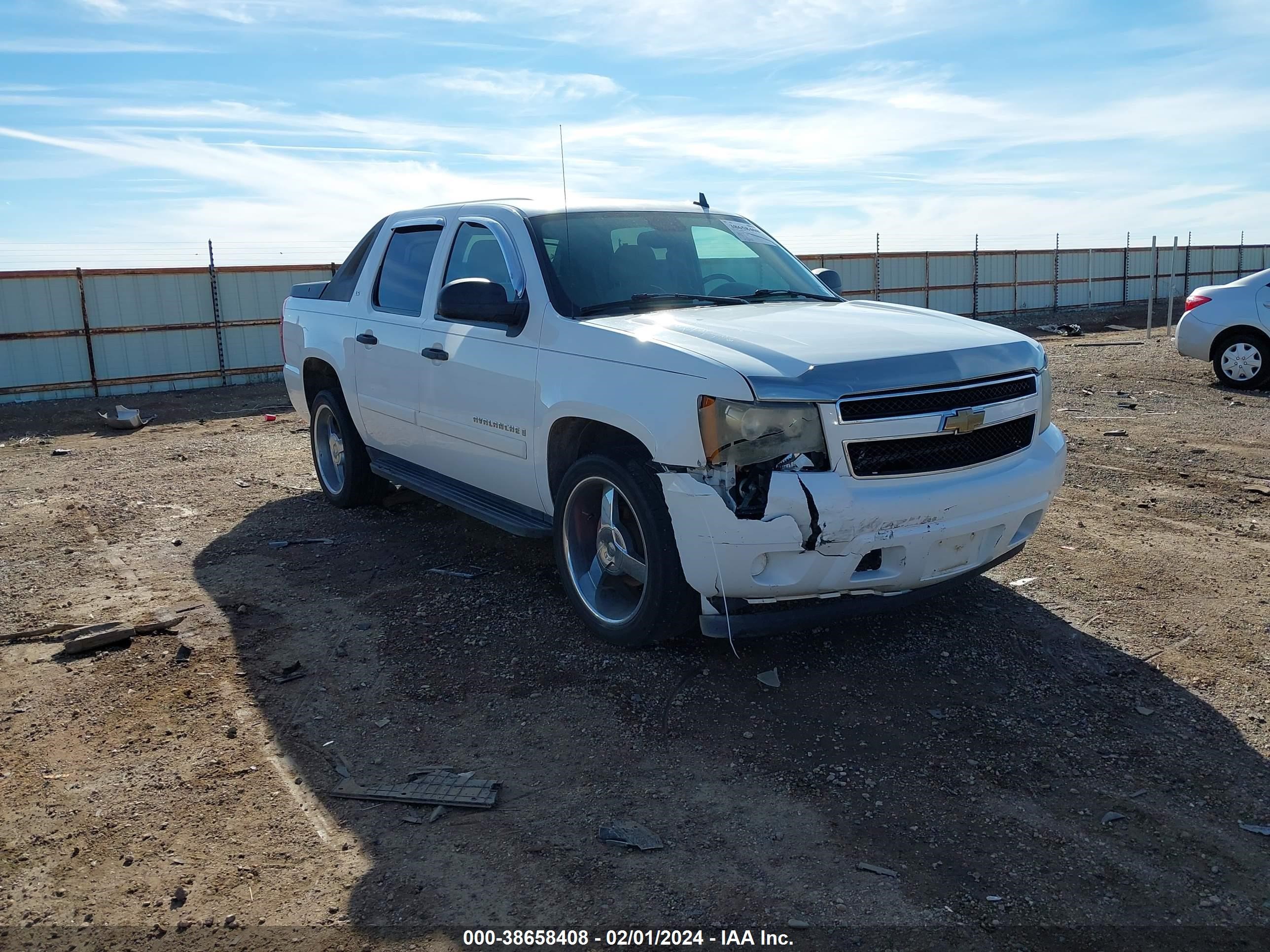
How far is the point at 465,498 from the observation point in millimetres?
5594

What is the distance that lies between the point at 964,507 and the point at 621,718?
1.55 metres

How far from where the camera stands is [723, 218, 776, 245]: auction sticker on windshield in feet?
19.0

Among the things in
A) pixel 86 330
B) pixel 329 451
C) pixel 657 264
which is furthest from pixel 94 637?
pixel 86 330

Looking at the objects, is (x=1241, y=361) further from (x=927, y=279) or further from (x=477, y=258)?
(x=927, y=279)

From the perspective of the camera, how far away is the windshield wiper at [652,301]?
4.77 meters

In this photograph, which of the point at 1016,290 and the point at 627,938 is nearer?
the point at 627,938

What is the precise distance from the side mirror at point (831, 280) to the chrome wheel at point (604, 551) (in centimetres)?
206

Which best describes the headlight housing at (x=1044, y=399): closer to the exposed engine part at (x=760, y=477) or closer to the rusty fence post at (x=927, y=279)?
the exposed engine part at (x=760, y=477)

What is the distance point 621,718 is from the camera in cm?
398

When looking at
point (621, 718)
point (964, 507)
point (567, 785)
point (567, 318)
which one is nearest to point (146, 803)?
point (567, 785)

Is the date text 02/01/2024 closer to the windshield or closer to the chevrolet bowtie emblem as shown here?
the chevrolet bowtie emblem

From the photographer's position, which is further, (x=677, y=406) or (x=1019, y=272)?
(x=1019, y=272)

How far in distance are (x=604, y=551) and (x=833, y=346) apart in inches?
53.6

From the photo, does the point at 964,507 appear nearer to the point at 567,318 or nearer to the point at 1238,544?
the point at 567,318
